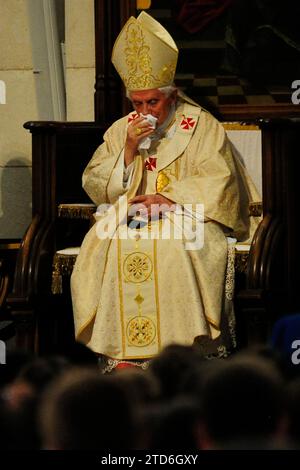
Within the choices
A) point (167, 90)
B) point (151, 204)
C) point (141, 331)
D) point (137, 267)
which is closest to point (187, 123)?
point (167, 90)

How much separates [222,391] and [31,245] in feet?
11.6

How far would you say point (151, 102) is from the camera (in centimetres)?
655

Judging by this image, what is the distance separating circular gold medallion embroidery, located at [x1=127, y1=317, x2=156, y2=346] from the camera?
236 inches

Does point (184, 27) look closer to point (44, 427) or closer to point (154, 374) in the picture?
point (154, 374)

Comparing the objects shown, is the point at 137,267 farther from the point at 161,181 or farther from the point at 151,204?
the point at 161,181

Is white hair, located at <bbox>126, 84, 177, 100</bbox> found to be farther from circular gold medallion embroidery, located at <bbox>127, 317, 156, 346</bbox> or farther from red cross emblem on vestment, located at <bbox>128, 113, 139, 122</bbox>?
circular gold medallion embroidery, located at <bbox>127, 317, 156, 346</bbox>

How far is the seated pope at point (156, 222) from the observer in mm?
6004

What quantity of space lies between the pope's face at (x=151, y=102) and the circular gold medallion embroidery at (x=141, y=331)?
3.92 ft

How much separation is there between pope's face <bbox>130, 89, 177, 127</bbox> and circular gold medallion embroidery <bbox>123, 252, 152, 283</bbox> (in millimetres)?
901

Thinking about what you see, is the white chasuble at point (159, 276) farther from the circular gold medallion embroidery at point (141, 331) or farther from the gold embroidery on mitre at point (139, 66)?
the gold embroidery on mitre at point (139, 66)

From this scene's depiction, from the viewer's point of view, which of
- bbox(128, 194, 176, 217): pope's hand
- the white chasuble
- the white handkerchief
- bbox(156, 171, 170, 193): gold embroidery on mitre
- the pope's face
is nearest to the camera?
the white chasuble

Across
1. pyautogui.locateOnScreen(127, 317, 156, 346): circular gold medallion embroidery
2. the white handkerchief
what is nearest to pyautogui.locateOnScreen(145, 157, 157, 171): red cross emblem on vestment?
the white handkerchief

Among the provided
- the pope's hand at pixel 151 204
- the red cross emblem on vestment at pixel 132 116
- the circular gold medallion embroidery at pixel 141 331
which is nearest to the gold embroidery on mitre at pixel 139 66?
the red cross emblem on vestment at pixel 132 116

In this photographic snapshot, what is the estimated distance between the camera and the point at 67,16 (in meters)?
7.76
